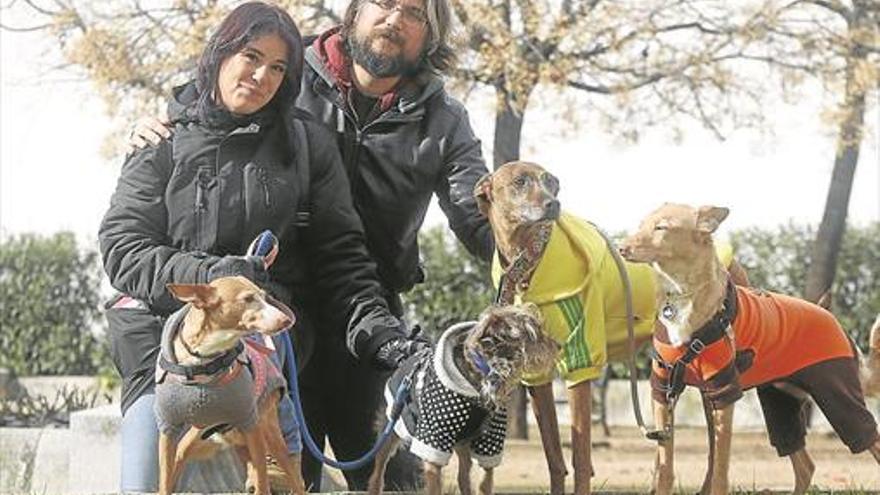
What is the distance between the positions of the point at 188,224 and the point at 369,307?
54cm

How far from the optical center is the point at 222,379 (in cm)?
346

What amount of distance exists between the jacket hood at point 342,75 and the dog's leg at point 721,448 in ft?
4.35

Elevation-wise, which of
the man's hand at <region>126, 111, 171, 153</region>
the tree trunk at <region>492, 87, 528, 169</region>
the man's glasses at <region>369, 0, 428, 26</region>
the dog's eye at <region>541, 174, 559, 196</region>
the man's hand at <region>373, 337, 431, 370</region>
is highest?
the man's glasses at <region>369, 0, 428, 26</region>

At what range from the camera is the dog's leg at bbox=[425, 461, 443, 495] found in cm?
360

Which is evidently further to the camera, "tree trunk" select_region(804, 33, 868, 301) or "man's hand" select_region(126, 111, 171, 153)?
"tree trunk" select_region(804, 33, 868, 301)

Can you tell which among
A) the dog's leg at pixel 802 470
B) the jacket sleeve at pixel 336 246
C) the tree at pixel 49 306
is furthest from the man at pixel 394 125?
the tree at pixel 49 306

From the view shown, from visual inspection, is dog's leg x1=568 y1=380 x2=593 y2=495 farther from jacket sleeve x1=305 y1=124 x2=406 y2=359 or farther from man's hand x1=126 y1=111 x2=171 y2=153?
man's hand x1=126 y1=111 x2=171 y2=153

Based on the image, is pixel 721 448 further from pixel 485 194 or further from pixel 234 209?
pixel 234 209

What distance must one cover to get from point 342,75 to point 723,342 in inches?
58.9

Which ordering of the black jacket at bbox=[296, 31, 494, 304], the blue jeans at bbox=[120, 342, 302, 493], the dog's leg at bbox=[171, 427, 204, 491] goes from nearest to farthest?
the dog's leg at bbox=[171, 427, 204, 491], the blue jeans at bbox=[120, 342, 302, 493], the black jacket at bbox=[296, 31, 494, 304]

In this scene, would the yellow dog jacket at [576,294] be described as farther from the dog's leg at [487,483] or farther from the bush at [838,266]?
the bush at [838,266]

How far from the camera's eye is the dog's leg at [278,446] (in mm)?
3660

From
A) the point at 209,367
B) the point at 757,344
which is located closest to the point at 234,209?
the point at 209,367

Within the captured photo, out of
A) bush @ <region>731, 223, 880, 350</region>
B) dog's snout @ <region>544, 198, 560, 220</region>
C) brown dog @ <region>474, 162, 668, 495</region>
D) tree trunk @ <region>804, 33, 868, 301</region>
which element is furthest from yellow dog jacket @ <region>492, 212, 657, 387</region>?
bush @ <region>731, 223, 880, 350</region>
